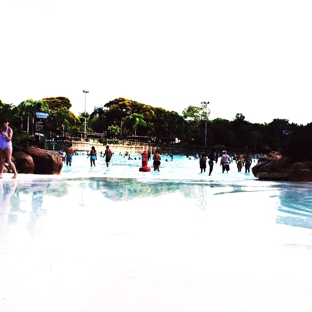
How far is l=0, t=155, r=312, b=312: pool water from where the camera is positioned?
312 centimetres

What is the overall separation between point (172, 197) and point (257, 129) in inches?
5602

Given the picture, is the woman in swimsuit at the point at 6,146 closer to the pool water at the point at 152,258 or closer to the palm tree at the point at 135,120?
the pool water at the point at 152,258

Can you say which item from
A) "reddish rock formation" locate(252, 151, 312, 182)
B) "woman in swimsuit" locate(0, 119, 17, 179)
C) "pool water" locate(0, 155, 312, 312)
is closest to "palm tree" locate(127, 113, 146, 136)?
"reddish rock formation" locate(252, 151, 312, 182)

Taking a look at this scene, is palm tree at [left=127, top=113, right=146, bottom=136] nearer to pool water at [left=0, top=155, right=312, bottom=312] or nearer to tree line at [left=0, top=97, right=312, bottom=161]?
tree line at [left=0, top=97, right=312, bottom=161]

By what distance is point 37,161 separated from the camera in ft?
62.8

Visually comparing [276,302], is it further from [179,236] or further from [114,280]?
[179,236]

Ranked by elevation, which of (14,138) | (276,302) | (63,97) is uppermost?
(63,97)

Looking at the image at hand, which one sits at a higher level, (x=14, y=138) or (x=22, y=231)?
(x=14, y=138)

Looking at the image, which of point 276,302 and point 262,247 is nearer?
point 276,302

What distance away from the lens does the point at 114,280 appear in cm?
354

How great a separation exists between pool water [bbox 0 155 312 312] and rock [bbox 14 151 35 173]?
1079 centimetres

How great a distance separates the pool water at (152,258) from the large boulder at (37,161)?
10.8m

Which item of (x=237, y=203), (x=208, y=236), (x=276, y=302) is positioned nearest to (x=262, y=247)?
(x=208, y=236)

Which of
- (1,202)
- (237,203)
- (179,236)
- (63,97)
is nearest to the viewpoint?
(179,236)
